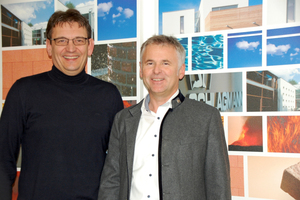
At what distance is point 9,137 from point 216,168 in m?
1.22

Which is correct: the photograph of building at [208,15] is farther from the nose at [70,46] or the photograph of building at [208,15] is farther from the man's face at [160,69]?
the nose at [70,46]

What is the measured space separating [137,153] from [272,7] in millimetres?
1370

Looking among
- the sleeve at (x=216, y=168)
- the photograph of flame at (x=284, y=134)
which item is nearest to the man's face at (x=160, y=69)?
the sleeve at (x=216, y=168)

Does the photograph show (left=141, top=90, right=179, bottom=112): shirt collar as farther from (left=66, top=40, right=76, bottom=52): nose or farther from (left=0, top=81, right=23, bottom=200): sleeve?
(left=0, top=81, right=23, bottom=200): sleeve

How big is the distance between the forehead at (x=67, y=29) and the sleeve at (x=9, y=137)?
0.43 meters

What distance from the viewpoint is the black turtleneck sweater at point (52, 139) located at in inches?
56.7

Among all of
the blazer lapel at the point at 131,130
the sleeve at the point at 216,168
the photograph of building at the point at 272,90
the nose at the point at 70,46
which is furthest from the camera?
the photograph of building at the point at 272,90

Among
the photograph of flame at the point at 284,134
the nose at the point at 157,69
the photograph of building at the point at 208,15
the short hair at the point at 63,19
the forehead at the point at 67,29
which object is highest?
the photograph of building at the point at 208,15

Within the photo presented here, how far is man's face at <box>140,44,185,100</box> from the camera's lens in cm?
136

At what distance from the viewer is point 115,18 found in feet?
6.45

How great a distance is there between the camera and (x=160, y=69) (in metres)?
1.36

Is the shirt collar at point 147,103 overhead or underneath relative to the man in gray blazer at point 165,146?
overhead

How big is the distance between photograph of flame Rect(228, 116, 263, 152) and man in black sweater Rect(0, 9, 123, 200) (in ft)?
2.90

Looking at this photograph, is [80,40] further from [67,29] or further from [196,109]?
[196,109]
